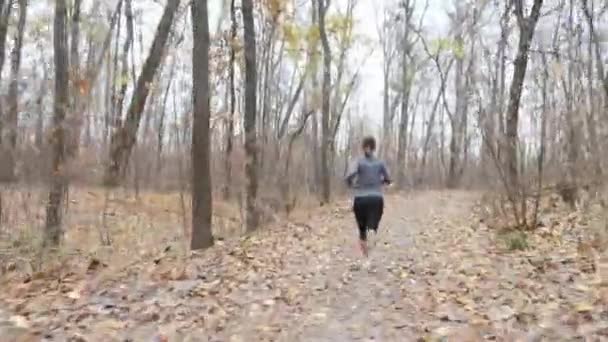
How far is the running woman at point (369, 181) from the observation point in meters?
10.4

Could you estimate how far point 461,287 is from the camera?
8602 mm

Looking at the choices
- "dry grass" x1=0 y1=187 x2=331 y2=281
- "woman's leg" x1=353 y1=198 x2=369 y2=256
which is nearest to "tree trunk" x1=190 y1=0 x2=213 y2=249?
"dry grass" x1=0 y1=187 x2=331 y2=281

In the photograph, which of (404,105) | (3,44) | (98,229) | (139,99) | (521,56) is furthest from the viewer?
(404,105)

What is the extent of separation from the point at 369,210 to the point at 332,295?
221 centimetres

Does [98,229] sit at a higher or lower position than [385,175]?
lower

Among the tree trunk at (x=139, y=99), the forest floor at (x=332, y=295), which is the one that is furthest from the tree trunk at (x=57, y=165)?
the tree trunk at (x=139, y=99)

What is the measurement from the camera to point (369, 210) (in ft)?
34.5

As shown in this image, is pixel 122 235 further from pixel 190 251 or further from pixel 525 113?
pixel 525 113

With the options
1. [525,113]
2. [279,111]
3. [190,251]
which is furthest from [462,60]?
[190,251]

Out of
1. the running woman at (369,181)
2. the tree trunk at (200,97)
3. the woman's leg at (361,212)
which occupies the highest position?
the tree trunk at (200,97)

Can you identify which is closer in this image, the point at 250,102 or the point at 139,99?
the point at 250,102

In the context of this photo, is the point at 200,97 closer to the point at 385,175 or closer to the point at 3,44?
the point at 385,175

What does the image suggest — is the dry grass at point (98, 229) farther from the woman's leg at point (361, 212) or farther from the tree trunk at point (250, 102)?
the woman's leg at point (361, 212)

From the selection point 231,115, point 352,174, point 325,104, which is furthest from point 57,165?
point 325,104
